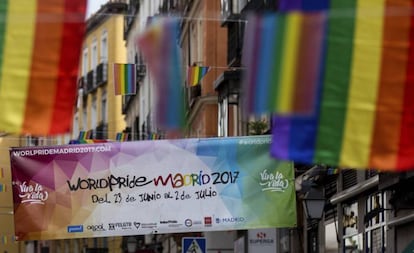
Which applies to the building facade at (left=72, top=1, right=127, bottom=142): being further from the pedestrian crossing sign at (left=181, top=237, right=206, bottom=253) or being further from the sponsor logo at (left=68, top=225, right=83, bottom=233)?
the sponsor logo at (left=68, top=225, right=83, bottom=233)

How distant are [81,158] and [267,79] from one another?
11.0 m

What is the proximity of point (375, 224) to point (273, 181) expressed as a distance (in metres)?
2.66

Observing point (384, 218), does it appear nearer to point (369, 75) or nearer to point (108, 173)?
point (108, 173)

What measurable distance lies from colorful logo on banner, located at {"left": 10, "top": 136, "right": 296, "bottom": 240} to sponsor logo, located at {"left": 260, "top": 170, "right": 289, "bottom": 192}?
16 mm

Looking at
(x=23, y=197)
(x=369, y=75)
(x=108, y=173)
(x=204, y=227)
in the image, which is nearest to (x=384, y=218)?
(x=204, y=227)

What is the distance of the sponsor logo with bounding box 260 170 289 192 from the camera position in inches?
755

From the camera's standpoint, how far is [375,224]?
21.0 meters

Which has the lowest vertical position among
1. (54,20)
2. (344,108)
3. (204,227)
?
(204,227)

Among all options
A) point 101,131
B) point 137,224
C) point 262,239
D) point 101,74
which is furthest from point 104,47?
point 137,224

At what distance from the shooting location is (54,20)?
10211 millimetres

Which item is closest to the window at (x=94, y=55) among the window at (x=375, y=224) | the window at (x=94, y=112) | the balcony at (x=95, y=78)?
the balcony at (x=95, y=78)

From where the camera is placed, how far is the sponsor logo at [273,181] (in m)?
Result: 19.2

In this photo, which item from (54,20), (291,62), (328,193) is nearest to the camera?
(291,62)

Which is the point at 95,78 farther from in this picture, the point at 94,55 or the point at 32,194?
the point at 32,194
